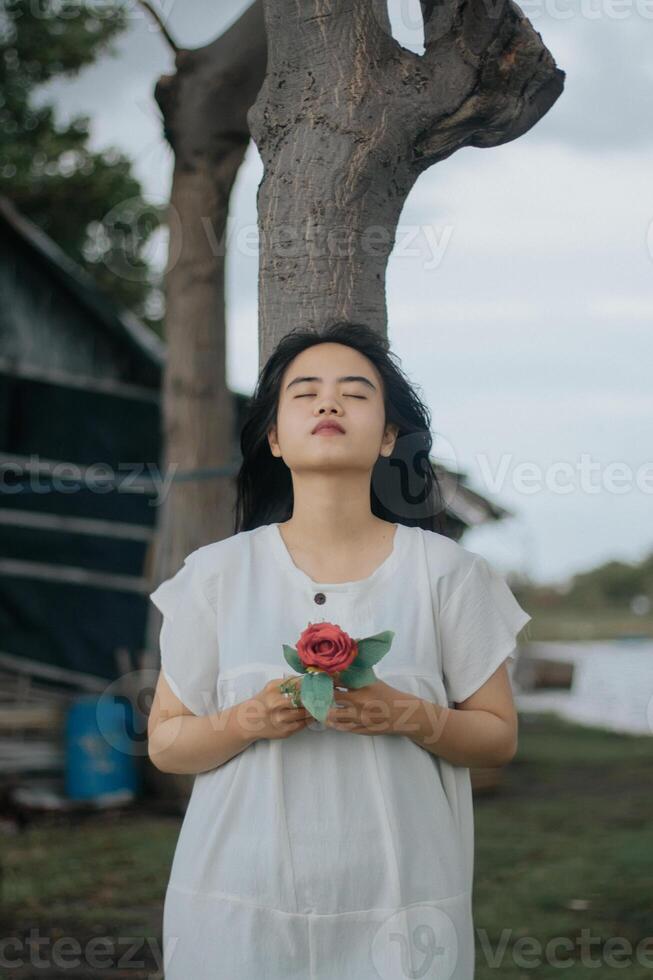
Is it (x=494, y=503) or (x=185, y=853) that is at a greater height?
(x=494, y=503)

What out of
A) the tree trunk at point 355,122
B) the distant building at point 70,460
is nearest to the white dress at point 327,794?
the tree trunk at point 355,122

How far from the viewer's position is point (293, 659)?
2.06 meters

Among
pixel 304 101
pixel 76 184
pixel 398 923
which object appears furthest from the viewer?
pixel 76 184

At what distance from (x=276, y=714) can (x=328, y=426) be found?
0.58 m

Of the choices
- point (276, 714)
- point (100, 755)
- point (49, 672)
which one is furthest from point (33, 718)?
point (276, 714)

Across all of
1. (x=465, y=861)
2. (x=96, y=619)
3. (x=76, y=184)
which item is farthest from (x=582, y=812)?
(x=76, y=184)

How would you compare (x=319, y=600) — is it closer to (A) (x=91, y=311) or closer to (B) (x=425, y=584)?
(B) (x=425, y=584)

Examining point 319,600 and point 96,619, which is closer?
point 319,600

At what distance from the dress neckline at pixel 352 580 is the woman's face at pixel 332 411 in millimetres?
156

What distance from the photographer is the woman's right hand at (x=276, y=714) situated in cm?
210

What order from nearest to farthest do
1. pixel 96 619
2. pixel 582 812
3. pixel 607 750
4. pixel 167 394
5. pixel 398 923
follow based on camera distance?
1. pixel 398 923
2. pixel 167 394
3. pixel 582 812
4. pixel 96 619
5. pixel 607 750

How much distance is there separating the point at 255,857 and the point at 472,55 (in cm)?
201

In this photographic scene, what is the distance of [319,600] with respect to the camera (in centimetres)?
231

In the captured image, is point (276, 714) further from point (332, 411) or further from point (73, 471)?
point (73, 471)
